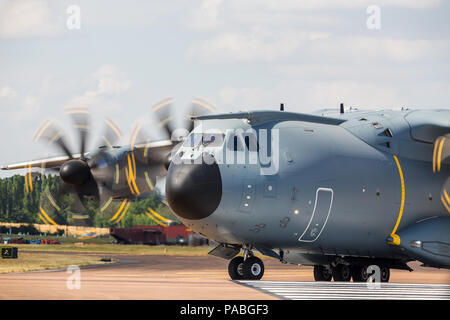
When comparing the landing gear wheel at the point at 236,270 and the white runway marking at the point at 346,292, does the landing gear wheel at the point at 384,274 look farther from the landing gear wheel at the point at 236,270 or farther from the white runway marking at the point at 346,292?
the landing gear wheel at the point at 236,270

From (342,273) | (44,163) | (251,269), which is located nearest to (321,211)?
(251,269)

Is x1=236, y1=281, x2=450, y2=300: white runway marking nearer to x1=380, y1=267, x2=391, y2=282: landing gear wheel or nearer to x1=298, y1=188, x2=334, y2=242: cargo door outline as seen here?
x1=298, y1=188, x2=334, y2=242: cargo door outline

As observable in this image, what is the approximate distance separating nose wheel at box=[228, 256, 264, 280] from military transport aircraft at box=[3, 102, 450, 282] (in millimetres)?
27

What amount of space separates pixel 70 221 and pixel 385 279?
55950 mm

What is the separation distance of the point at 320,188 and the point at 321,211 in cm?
64

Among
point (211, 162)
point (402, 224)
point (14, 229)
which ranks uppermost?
point (211, 162)

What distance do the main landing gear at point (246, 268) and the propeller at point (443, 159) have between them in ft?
20.3

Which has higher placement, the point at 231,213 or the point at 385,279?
the point at 231,213

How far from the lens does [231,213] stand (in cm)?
2061

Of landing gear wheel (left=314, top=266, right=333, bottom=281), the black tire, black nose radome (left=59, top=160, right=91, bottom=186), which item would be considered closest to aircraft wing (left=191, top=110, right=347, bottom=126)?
the black tire

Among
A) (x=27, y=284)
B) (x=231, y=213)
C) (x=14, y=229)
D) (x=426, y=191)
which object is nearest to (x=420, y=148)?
(x=426, y=191)

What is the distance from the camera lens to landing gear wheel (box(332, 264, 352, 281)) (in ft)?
80.0
